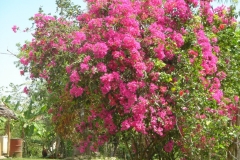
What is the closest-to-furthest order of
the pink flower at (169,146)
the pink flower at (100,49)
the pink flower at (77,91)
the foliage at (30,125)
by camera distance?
1. the pink flower at (100,49)
2. the pink flower at (77,91)
3. the pink flower at (169,146)
4. the foliage at (30,125)

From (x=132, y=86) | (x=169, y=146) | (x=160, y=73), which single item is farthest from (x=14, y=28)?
(x=169, y=146)

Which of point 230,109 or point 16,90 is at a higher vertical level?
point 16,90

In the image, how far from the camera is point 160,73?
355 inches

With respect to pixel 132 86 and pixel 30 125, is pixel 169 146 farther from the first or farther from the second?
pixel 30 125

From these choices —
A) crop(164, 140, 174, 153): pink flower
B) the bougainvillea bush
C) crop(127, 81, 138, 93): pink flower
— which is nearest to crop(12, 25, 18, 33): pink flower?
the bougainvillea bush

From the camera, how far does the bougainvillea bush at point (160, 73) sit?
8805 millimetres

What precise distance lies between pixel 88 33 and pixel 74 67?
2.85 feet

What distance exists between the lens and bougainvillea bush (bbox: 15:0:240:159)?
880 cm

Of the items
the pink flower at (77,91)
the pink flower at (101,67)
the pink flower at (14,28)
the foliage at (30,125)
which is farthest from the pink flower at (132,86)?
the foliage at (30,125)

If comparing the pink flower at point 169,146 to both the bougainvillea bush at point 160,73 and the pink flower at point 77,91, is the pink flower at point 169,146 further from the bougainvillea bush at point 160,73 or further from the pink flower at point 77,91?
the pink flower at point 77,91

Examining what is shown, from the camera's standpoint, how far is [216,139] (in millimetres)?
8727

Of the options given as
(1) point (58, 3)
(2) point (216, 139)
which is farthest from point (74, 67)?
(1) point (58, 3)

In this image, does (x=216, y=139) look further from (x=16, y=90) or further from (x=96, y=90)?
(x=16, y=90)

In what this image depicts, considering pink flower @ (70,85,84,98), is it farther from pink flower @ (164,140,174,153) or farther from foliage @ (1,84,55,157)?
foliage @ (1,84,55,157)
